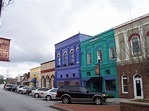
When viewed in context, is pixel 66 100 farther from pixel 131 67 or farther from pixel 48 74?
pixel 48 74

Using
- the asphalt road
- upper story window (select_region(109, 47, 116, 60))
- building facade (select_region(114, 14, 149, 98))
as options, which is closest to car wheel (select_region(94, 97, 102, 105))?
building facade (select_region(114, 14, 149, 98))

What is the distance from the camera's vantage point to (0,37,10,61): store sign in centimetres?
950

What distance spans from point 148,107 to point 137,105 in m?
0.79

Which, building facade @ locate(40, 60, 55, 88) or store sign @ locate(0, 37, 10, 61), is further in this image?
building facade @ locate(40, 60, 55, 88)

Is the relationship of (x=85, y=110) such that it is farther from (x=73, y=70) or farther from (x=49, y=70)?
(x=49, y=70)

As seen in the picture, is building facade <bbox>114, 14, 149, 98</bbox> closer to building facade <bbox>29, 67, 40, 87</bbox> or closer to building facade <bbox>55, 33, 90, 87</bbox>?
building facade <bbox>55, 33, 90, 87</bbox>

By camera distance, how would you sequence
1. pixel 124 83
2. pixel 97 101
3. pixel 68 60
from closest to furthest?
pixel 97 101 → pixel 124 83 → pixel 68 60

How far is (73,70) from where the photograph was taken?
1230 inches

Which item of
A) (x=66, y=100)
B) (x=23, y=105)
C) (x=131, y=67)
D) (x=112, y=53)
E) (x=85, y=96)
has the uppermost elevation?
(x=112, y=53)

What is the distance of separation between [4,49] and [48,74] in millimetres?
30788

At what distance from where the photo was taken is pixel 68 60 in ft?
108

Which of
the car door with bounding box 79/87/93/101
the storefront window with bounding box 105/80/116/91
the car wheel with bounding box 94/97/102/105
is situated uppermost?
the storefront window with bounding box 105/80/116/91

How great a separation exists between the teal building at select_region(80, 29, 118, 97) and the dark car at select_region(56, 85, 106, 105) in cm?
457

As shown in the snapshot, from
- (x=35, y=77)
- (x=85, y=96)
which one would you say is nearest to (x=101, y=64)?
(x=85, y=96)
